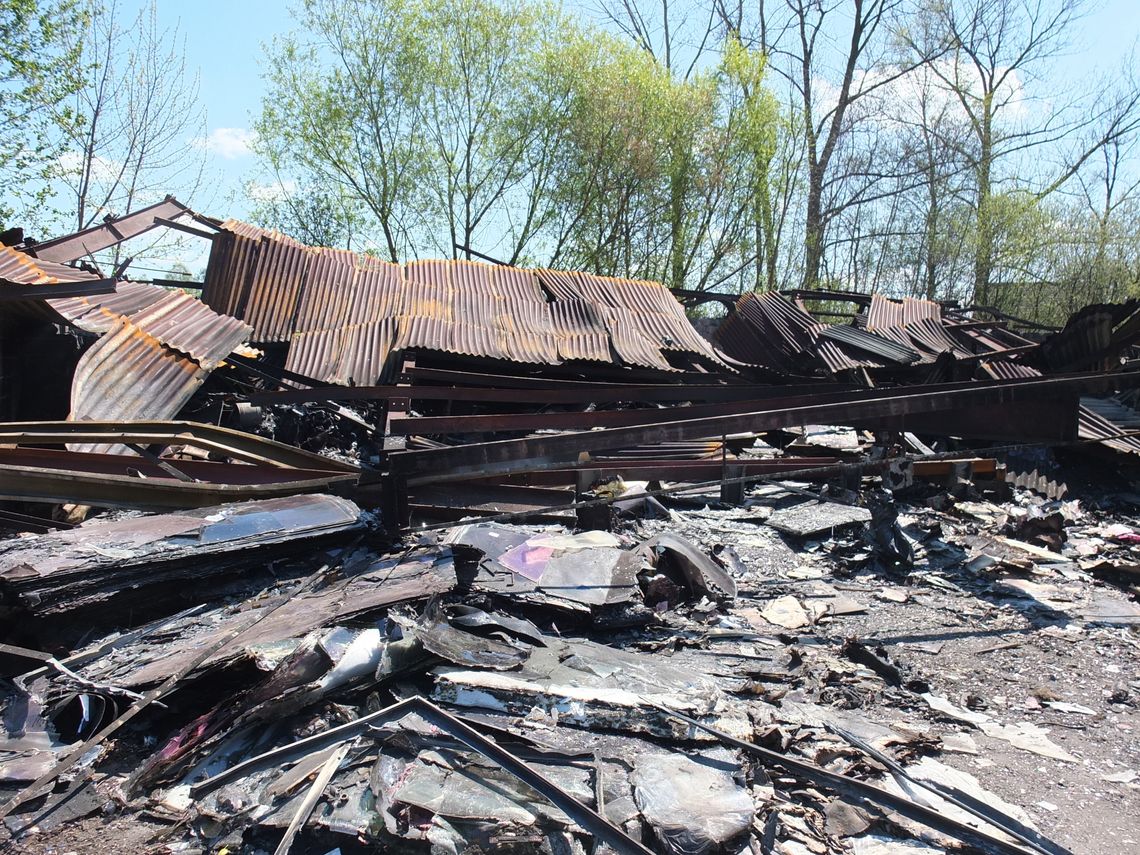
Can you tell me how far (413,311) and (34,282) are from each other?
10.2ft

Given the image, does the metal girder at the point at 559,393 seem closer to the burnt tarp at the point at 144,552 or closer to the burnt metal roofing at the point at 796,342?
the burnt metal roofing at the point at 796,342

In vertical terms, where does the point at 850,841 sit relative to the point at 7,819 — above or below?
above

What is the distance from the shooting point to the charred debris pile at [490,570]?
2199 mm

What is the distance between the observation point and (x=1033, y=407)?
22.9 feet

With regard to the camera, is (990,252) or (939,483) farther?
(990,252)

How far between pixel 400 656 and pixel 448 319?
5.07 meters

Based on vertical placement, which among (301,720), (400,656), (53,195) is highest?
(53,195)

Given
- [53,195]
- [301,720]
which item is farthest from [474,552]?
[53,195]

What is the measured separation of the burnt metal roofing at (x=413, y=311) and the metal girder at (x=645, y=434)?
2571 mm

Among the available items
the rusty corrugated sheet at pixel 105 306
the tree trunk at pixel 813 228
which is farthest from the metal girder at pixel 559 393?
the tree trunk at pixel 813 228

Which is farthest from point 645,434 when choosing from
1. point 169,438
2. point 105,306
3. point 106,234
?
point 106,234

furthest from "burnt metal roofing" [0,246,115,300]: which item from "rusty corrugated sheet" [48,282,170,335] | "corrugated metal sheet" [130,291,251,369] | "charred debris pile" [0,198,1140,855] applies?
"corrugated metal sheet" [130,291,251,369]

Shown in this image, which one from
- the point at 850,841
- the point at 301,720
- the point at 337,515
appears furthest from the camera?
the point at 337,515

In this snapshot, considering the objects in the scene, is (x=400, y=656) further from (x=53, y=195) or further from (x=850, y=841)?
(x=53, y=195)
